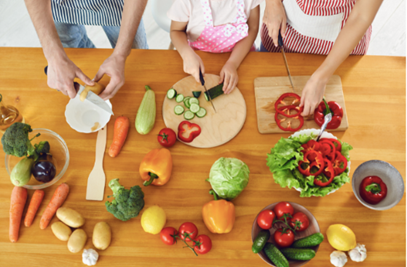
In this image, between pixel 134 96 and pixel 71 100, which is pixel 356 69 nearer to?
pixel 134 96

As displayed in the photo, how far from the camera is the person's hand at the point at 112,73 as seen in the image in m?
1.39

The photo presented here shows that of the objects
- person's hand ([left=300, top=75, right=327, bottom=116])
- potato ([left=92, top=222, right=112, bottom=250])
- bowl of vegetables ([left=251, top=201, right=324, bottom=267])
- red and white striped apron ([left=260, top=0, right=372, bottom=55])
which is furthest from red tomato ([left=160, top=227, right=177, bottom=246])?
red and white striped apron ([left=260, top=0, right=372, bottom=55])

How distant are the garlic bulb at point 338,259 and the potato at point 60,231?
1.23 meters

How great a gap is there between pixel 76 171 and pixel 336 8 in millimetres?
1693

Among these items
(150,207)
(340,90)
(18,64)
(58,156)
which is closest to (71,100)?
(58,156)

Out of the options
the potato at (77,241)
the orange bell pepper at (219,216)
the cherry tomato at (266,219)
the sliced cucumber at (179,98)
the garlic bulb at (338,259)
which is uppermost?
the sliced cucumber at (179,98)

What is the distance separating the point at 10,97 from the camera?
150cm

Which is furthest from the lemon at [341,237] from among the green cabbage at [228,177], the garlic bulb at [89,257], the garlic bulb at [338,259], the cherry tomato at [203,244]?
the garlic bulb at [89,257]

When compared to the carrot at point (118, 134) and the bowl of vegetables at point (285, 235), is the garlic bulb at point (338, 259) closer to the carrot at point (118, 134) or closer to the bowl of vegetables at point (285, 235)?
the bowl of vegetables at point (285, 235)

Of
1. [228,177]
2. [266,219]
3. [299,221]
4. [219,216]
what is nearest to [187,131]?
[228,177]

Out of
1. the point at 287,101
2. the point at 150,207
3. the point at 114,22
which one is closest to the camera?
the point at 150,207

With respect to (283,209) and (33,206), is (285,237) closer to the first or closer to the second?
(283,209)

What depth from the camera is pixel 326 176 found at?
119 centimetres

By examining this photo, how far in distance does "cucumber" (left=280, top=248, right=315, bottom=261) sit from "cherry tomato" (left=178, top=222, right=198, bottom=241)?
39 cm
